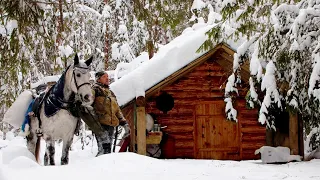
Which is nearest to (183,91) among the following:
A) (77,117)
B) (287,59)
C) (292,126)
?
(292,126)

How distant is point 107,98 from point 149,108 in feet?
11.3

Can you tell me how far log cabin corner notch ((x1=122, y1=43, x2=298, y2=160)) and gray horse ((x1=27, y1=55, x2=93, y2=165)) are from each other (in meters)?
4.18

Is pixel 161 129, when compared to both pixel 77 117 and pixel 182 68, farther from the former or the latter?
pixel 77 117

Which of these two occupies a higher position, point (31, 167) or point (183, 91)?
point (183, 91)

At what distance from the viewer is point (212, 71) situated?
12.1 m

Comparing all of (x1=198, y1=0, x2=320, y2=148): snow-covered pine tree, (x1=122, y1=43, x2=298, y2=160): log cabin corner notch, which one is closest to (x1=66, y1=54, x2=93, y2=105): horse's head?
(x1=198, y1=0, x2=320, y2=148): snow-covered pine tree

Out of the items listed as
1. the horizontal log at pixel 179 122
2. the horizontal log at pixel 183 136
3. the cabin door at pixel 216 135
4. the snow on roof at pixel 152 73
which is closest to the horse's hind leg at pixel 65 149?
the snow on roof at pixel 152 73

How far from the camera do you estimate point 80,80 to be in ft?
24.5

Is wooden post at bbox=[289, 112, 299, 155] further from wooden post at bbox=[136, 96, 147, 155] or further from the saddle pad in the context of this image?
the saddle pad

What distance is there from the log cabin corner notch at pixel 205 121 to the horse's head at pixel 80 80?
4.56 meters

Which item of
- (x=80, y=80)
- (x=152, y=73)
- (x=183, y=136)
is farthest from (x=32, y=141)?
(x=183, y=136)

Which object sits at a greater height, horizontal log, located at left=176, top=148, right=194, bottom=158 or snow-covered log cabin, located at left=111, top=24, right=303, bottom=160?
snow-covered log cabin, located at left=111, top=24, right=303, bottom=160

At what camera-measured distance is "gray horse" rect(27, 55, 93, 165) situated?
748 centimetres

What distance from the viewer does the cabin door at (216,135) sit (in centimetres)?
1209
